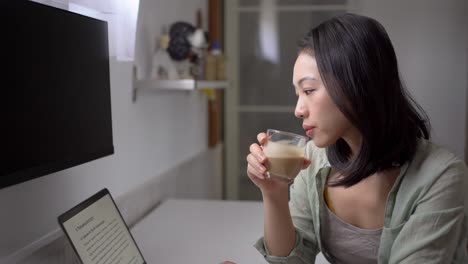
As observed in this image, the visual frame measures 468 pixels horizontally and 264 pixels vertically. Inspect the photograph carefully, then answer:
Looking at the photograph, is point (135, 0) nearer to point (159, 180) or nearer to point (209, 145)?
point (159, 180)

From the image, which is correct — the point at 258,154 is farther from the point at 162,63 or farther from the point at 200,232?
the point at 162,63

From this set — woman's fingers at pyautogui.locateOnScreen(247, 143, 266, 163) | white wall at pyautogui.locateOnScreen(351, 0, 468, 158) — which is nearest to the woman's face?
woman's fingers at pyautogui.locateOnScreen(247, 143, 266, 163)

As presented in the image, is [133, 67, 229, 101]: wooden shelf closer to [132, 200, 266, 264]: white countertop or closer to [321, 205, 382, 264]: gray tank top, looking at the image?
[132, 200, 266, 264]: white countertop

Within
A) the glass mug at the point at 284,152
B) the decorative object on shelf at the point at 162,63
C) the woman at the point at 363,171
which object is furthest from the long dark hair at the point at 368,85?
the decorative object on shelf at the point at 162,63

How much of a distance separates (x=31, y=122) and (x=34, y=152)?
56mm

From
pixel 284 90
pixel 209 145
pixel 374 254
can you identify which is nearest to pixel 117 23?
pixel 374 254

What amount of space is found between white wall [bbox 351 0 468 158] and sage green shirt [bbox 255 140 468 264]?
2559 mm

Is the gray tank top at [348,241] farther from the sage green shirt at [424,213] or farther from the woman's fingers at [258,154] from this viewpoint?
the woman's fingers at [258,154]

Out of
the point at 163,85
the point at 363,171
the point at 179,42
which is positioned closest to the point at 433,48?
the point at 179,42

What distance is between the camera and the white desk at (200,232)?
1392 millimetres

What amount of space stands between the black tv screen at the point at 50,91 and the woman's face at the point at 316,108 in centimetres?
45

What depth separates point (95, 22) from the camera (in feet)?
3.60

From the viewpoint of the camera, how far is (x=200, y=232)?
164 centimetres

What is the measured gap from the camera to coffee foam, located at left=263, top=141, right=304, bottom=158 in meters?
0.95
